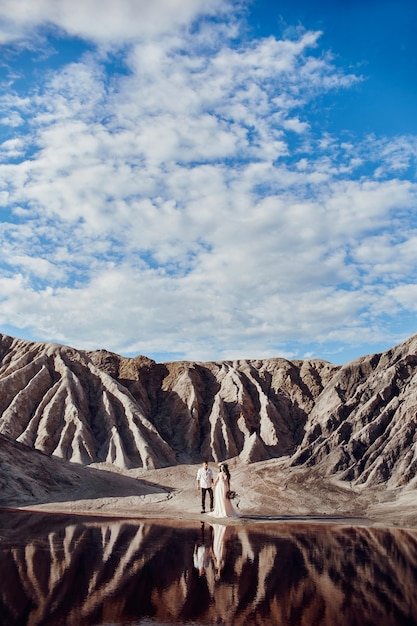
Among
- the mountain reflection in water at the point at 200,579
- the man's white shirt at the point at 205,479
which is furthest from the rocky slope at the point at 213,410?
the mountain reflection in water at the point at 200,579

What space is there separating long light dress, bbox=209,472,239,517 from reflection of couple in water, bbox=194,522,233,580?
6.34ft

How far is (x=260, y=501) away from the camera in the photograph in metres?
27.3

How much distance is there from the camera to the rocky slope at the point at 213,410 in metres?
41.2

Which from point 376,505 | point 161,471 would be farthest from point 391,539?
point 161,471

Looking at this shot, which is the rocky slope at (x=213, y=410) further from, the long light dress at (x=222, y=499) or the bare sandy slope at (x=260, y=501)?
the long light dress at (x=222, y=499)

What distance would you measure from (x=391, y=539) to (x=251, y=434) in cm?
4369

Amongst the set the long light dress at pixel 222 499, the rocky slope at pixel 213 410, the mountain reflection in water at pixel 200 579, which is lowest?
the mountain reflection in water at pixel 200 579

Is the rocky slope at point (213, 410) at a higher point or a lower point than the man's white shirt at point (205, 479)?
higher

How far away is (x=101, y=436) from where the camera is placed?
54594 mm

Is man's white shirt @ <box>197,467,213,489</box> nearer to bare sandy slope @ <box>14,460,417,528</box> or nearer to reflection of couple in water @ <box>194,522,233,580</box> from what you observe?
bare sandy slope @ <box>14,460,417,528</box>

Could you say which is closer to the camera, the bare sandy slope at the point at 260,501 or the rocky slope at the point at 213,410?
the bare sandy slope at the point at 260,501

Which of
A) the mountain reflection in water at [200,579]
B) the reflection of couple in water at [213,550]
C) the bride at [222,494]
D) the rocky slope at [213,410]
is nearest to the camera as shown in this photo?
the mountain reflection in water at [200,579]

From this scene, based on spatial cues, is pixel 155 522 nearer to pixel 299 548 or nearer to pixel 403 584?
pixel 299 548

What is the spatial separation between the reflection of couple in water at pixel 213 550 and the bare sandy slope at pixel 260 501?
2753 mm
